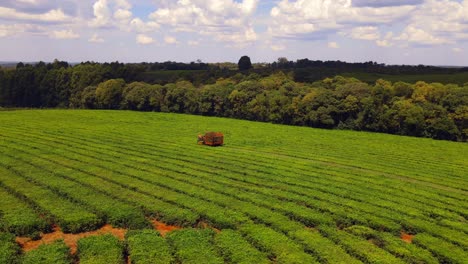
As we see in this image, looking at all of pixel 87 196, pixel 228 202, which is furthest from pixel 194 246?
pixel 87 196

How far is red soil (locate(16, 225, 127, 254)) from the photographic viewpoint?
62.0ft

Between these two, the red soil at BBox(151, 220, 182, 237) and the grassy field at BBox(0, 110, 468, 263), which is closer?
the grassy field at BBox(0, 110, 468, 263)

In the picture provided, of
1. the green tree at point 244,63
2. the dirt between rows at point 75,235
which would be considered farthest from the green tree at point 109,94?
the green tree at point 244,63

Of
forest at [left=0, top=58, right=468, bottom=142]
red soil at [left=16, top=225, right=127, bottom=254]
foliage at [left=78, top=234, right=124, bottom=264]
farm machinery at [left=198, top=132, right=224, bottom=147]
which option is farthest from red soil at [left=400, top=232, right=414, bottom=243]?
forest at [left=0, top=58, right=468, bottom=142]

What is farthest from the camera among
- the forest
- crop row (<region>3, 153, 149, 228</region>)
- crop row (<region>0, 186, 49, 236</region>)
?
the forest

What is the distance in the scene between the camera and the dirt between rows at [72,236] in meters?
18.9

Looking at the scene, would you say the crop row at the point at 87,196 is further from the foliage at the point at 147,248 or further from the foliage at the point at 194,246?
the foliage at the point at 194,246

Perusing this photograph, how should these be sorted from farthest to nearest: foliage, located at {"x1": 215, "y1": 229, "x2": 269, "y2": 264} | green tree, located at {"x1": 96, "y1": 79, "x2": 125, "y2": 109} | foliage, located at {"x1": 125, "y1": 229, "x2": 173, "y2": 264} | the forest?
green tree, located at {"x1": 96, "y1": 79, "x2": 125, "y2": 109} < the forest < foliage, located at {"x1": 215, "y1": 229, "x2": 269, "y2": 264} < foliage, located at {"x1": 125, "y1": 229, "x2": 173, "y2": 264}

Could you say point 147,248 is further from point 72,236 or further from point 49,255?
point 72,236

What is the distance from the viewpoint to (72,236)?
65.8 ft

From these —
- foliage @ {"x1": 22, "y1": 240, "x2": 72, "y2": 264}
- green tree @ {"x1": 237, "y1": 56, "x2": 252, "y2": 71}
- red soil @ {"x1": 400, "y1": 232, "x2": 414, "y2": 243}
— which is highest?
green tree @ {"x1": 237, "y1": 56, "x2": 252, "y2": 71}

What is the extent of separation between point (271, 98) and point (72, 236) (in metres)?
72.5

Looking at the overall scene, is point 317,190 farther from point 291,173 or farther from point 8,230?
point 8,230

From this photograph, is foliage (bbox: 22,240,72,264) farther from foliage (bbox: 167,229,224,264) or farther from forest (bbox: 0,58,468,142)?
forest (bbox: 0,58,468,142)
